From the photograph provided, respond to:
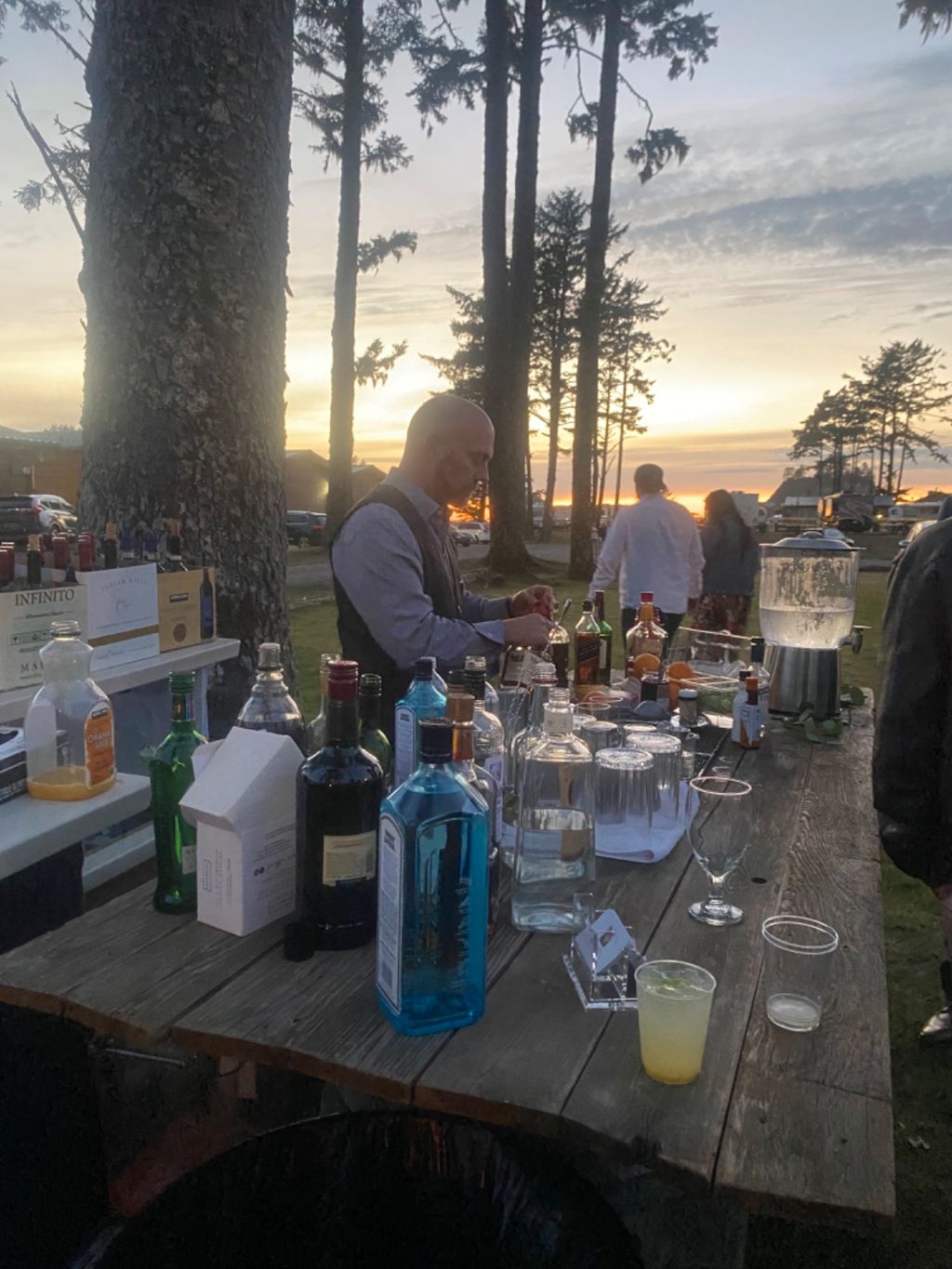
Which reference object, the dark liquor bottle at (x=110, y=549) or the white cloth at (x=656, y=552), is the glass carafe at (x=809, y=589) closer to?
the dark liquor bottle at (x=110, y=549)

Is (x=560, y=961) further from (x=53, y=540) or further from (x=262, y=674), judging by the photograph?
(x=53, y=540)

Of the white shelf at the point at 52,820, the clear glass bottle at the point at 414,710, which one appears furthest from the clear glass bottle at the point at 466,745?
the white shelf at the point at 52,820

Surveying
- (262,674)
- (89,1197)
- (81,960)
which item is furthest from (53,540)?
(89,1197)

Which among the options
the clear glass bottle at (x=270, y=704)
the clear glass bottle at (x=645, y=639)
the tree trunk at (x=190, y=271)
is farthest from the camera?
the clear glass bottle at (x=645, y=639)

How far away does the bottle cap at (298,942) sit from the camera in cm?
145

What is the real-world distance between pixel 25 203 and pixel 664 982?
1438 cm

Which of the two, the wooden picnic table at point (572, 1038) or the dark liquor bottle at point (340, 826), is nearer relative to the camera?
the wooden picnic table at point (572, 1038)

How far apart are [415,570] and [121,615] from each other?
964 millimetres

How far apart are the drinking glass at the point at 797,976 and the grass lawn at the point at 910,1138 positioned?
110 cm

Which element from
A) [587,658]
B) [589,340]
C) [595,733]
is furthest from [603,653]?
[589,340]

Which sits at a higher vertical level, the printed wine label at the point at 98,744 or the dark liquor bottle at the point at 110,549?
the dark liquor bottle at the point at 110,549

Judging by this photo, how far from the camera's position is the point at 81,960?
1446mm

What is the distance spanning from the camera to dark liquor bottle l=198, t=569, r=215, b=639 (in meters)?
3.31

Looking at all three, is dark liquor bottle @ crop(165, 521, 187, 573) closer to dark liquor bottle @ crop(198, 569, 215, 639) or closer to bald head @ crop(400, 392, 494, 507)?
dark liquor bottle @ crop(198, 569, 215, 639)
